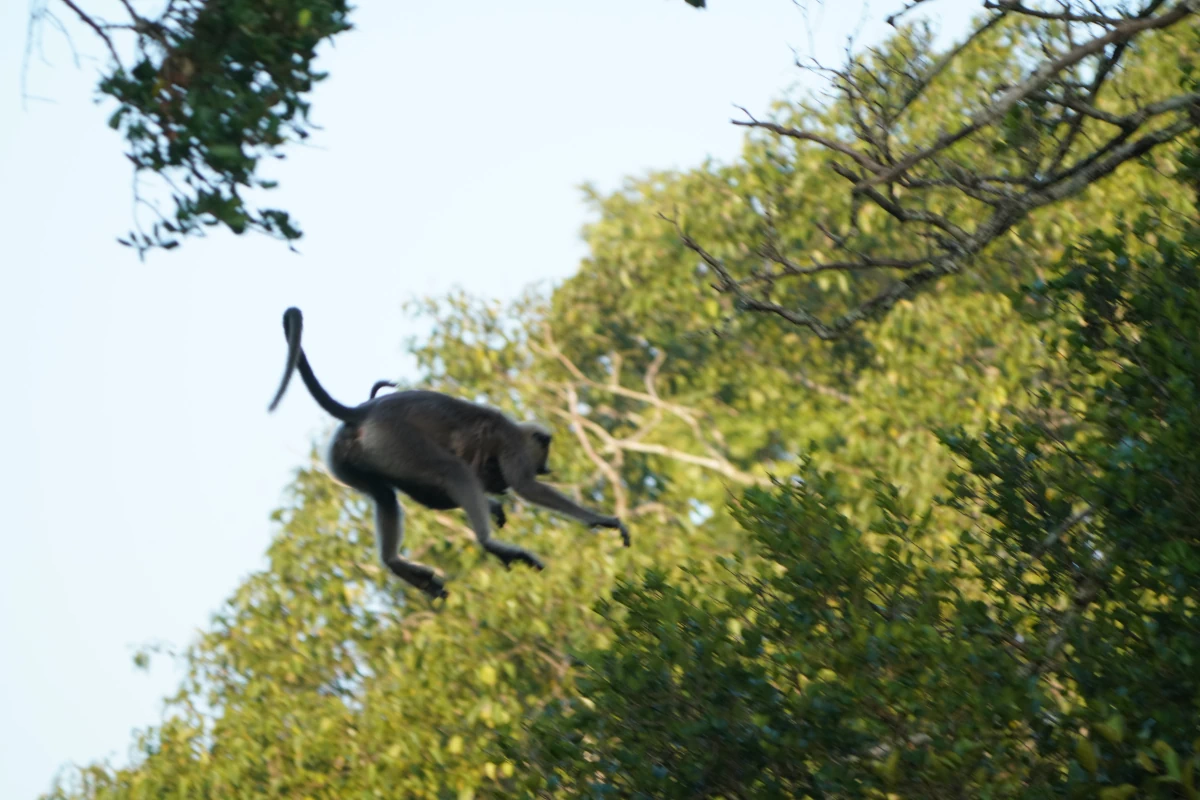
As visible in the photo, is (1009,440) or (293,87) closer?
(1009,440)

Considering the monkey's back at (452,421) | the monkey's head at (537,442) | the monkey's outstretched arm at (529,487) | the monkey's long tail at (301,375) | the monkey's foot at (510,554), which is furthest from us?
the monkey's head at (537,442)

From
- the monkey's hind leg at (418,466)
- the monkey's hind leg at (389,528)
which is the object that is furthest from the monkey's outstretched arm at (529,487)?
the monkey's hind leg at (389,528)

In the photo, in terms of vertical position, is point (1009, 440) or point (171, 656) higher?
point (1009, 440)

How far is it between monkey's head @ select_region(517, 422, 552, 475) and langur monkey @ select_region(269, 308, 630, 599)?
20 millimetres

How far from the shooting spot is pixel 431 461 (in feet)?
22.9

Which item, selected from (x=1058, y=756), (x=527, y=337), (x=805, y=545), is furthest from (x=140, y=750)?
(x=1058, y=756)

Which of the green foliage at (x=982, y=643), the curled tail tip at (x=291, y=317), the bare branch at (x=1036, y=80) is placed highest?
the bare branch at (x=1036, y=80)

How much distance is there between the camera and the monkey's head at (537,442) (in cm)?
762

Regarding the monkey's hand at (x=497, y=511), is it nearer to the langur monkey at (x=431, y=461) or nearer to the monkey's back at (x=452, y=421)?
the langur monkey at (x=431, y=461)

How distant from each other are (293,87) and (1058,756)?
186 inches

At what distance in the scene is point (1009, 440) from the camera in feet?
20.7

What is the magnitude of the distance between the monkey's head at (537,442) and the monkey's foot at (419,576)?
2.93ft

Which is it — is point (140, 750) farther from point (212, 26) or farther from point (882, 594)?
point (882, 594)

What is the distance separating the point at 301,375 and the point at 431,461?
77cm
